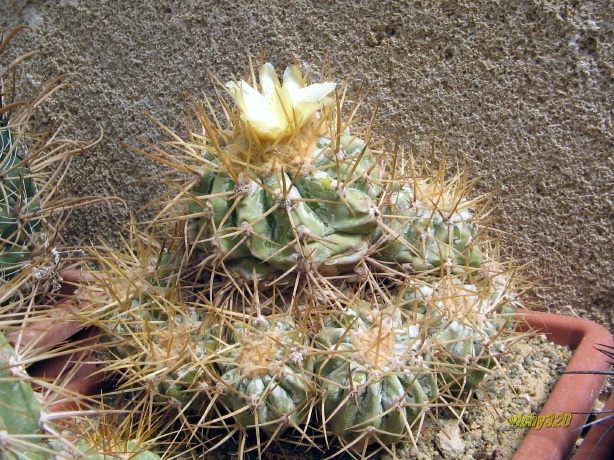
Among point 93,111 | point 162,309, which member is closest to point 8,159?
point 93,111

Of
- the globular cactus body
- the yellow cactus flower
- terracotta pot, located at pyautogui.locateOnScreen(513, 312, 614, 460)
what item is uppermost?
the yellow cactus flower

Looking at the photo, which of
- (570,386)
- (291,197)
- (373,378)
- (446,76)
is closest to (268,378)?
(373,378)

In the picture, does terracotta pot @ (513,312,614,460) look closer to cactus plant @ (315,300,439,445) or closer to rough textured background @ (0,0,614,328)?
rough textured background @ (0,0,614,328)

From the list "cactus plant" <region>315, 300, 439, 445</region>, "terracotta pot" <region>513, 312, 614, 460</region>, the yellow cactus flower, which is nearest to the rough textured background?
"terracotta pot" <region>513, 312, 614, 460</region>

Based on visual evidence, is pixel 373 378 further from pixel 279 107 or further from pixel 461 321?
pixel 279 107

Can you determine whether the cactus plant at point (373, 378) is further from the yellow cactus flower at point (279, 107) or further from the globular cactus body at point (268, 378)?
the yellow cactus flower at point (279, 107)

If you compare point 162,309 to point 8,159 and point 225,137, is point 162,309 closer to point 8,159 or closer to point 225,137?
point 225,137
